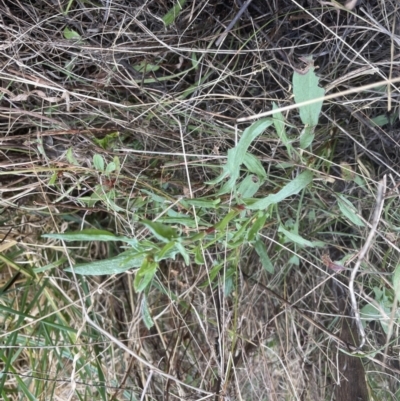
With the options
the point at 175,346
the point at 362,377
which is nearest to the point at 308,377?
the point at 362,377

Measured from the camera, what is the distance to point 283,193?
0.67m

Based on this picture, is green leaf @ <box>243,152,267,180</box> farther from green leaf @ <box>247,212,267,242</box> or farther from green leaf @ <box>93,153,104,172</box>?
green leaf @ <box>93,153,104,172</box>

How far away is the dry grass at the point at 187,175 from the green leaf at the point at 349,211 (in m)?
0.04

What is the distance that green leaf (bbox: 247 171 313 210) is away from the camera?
0.66 metres

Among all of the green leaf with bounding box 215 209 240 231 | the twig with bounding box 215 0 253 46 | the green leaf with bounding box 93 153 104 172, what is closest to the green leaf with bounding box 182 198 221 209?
the green leaf with bounding box 215 209 240 231

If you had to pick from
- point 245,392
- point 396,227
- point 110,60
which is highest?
point 110,60

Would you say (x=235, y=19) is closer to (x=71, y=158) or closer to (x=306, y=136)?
(x=306, y=136)

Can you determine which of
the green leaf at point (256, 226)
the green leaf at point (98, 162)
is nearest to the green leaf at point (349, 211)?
the green leaf at point (256, 226)

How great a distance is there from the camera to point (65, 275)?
3.17 feet

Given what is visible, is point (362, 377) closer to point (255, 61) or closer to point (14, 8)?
point (255, 61)

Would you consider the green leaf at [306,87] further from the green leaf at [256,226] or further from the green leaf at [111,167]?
the green leaf at [111,167]

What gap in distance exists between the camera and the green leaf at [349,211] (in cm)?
73

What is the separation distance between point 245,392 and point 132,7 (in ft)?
2.50

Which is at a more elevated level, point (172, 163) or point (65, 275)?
point (172, 163)
